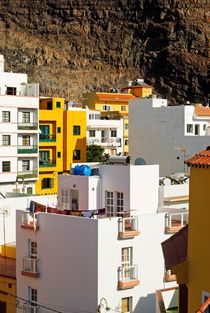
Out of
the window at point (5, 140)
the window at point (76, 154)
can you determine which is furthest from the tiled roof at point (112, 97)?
the window at point (5, 140)

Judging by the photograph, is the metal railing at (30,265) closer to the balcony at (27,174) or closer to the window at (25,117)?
the balcony at (27,174)

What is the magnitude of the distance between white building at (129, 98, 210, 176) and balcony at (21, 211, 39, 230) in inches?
750

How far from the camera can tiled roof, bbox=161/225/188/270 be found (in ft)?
34.7

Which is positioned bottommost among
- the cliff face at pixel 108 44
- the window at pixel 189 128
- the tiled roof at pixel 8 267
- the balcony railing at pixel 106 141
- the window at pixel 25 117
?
the tiled roof at pixel 8 267

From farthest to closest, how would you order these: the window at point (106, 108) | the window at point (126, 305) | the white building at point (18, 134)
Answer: the window at point (106, 108) < the white building at point (18, 134) < the window at point (126, 305)

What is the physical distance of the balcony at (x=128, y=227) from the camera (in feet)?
55.5

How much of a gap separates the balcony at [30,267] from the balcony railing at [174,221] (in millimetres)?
3620

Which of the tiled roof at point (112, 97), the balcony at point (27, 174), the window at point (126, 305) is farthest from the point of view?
the tiled roof at point (112, 97)

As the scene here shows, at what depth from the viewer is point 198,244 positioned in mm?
9703

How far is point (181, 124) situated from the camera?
3862 cm

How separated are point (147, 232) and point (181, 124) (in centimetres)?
2144

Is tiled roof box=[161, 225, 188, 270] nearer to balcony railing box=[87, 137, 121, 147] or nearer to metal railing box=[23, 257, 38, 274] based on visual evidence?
metal railing box=[23, 257, 38, 274]

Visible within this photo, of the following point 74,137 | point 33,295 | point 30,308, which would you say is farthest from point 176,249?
point 74,137

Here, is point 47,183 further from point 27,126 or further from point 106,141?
point 106,141
